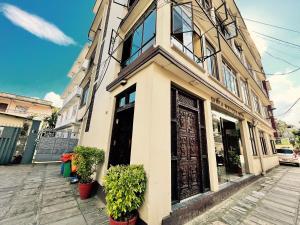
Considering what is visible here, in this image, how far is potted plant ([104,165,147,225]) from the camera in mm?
2549

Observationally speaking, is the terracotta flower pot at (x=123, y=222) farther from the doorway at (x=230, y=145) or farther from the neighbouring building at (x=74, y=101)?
the neighbouring building at (x=74, y=101)

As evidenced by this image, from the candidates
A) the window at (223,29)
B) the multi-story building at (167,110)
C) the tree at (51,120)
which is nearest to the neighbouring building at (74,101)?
the tree at (51,120)

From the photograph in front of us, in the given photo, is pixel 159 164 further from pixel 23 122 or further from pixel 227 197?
pixel 23 122

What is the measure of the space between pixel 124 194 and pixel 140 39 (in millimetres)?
5264

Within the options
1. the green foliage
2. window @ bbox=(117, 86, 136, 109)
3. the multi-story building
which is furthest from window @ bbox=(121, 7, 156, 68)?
the green foliage

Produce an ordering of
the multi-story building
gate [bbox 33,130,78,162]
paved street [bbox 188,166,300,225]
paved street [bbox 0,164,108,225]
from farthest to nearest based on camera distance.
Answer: gate [bbox 33,130,78,162] → paved street [bbox 188,166,300,225] → the multi-story building → paved street [bbox 0,164,108,225]

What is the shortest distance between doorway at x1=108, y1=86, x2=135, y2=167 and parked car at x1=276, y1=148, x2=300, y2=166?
64.0 feet

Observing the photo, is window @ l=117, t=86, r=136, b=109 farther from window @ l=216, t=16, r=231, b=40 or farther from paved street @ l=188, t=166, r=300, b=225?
window @ l=216, t=16, r=231, b=40

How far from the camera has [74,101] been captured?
15.8 meters

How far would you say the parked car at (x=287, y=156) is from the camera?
14.5 m

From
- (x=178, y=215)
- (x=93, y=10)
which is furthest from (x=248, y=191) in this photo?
(x=93, y=10)

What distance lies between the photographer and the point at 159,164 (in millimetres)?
3111

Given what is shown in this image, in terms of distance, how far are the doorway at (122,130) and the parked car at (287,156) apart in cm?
1951

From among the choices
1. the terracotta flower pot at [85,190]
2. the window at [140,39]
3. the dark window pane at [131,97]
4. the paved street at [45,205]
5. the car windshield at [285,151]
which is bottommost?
the paved street at [45,205]
